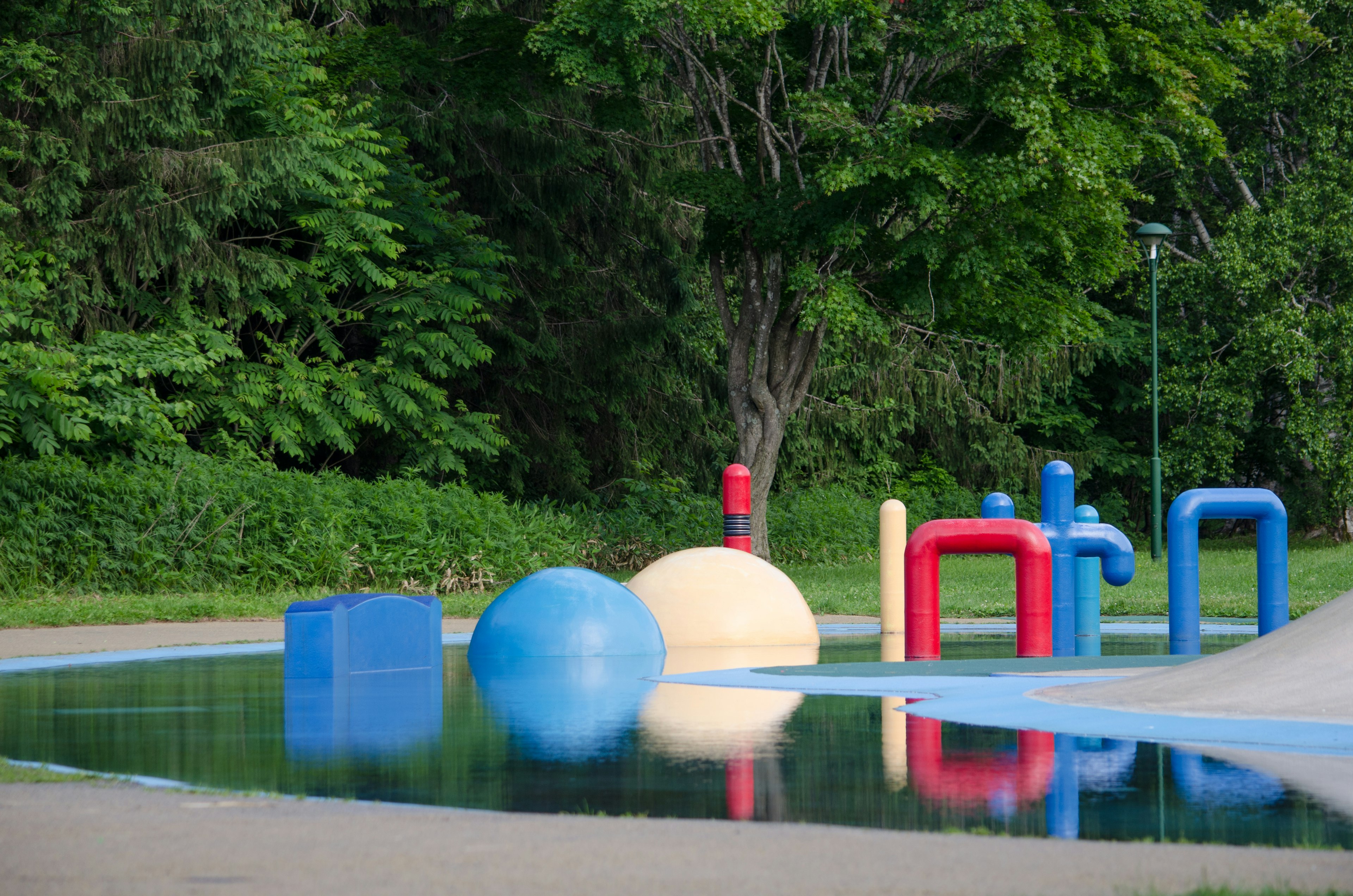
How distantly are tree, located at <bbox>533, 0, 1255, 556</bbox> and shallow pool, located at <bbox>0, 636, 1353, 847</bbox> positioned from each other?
14271 millimetres

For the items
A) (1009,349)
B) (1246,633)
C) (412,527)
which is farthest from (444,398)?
(1246,633)

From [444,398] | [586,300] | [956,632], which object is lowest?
[956,632]

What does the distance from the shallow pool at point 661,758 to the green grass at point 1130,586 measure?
9.57m

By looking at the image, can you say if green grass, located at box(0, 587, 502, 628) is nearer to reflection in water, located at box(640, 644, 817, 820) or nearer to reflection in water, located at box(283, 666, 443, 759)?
reflection in water, located at box(283, 666, 443, 759)

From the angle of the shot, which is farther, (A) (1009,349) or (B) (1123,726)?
(A) (1009,349)

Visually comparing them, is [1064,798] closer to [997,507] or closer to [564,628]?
[564,628]

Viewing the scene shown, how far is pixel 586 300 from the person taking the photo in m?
31.0

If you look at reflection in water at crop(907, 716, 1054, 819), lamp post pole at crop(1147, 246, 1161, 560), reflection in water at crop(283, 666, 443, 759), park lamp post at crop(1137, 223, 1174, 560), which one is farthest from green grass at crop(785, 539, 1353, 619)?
reflection in water at crop(907, 716, 1054, 819)

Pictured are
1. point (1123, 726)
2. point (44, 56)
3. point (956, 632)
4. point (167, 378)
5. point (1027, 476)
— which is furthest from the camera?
point (1027, 476)

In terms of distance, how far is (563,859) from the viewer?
14.6ft

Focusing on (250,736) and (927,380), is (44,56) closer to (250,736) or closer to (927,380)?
(250,736)

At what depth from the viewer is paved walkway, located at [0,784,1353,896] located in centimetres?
407

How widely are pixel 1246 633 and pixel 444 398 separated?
49.4 ft

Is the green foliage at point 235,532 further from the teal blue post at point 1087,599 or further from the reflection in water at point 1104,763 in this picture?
the reflection in water at point 1104,763
